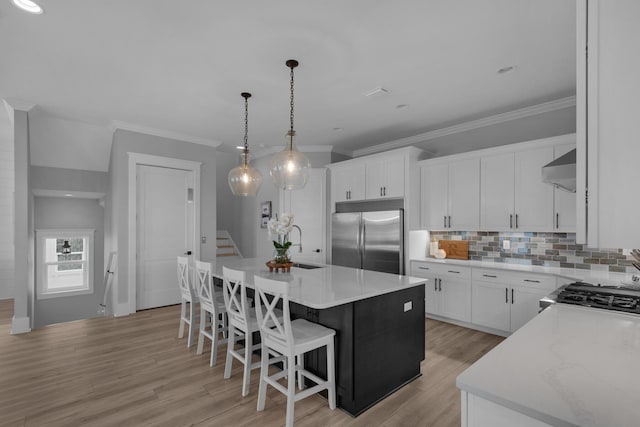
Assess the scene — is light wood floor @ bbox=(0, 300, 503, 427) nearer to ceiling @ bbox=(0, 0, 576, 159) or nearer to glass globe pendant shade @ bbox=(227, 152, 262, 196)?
glass globe pendant shade @ bbox=(227, 152, 262, 196)

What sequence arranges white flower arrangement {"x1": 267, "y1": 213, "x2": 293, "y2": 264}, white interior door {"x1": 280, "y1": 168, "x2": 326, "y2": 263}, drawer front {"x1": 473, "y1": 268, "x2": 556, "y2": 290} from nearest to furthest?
white flower arrangement {"x1": 267, "y1": 213, "x2": 293, "y2": 264} → drawer front {"x1": 473, "y1": 268, "x2": 556, "y2": 290} → white interior door {"x1": 280, "y1": 168, "x2": 326, "y2": 263}

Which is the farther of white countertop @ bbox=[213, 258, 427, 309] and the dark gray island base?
the dark gray island base

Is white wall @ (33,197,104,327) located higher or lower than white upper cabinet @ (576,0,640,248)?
lower

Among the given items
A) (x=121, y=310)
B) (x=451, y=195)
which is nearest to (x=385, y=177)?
(x=451, y=195)

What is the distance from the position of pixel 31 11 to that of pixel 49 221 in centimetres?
506

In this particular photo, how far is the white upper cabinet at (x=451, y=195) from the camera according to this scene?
162 inches

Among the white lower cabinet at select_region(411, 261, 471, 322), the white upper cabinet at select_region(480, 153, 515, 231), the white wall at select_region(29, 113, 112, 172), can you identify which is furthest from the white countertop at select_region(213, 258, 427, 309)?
the white wall at select_region(29, 113, 112, 172)

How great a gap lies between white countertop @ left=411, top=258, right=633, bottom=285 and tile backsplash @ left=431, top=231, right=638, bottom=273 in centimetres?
10

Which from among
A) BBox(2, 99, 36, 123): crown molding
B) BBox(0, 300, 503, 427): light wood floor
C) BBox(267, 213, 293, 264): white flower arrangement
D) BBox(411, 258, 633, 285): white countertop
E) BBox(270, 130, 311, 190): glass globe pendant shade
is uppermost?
BBox(2, 99, 36, 123): crown molding

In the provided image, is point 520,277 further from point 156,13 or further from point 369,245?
point 156,13

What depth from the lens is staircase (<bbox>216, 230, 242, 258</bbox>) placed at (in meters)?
6.79

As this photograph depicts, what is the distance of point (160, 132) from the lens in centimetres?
486

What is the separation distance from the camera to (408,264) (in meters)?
4.47

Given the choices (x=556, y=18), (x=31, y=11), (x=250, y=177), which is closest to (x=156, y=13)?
(x=31, y=11)
